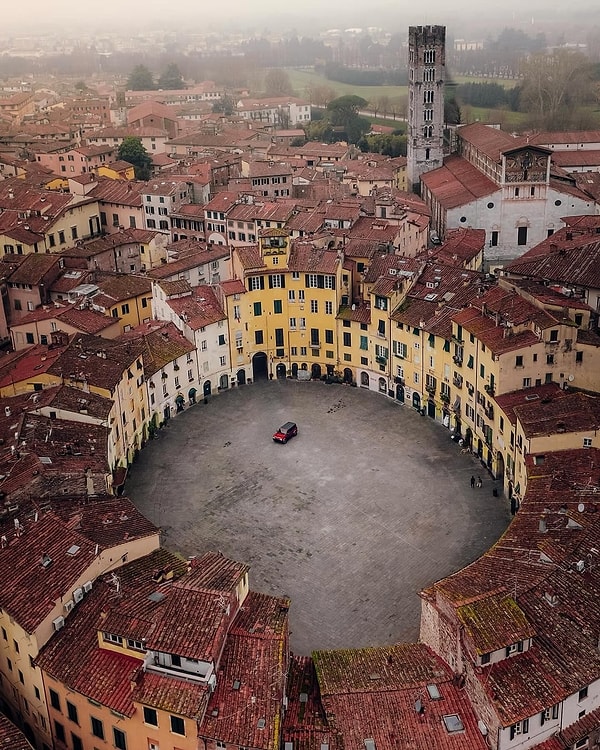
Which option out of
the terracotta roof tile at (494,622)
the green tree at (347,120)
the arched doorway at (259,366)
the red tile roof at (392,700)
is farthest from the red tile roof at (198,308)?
the green tree at (347,120)

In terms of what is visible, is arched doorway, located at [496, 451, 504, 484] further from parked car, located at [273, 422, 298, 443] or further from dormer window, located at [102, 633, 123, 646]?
dormer window, located at [102, 633, 123, 646]

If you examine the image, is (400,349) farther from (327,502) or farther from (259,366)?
(327,502)

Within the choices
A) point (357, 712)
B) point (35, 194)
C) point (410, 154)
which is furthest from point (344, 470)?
point (410, 154)

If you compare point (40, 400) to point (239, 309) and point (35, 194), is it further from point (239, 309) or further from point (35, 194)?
point (35, 194)

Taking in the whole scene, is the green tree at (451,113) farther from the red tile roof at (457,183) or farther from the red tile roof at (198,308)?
the red tile roof at (198,308)

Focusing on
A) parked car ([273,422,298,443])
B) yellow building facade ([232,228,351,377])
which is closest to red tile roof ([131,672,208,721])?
parked car ([273,422,298,443])

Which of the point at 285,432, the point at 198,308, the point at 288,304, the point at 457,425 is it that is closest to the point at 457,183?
the point at 288,304

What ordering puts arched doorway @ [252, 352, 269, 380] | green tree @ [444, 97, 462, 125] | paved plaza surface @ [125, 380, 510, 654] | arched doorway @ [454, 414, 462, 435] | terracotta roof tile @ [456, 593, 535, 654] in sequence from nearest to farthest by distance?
terracotta roof tile @ [456, 593, 535, 654]
paved plaza surface @ [125, 380, 510, 654]
arched doorway @ [454, 414, 462, 435]
arched doorway @ [252, 352, 269, 380]
green tree @ [444, 97, 462, 125]

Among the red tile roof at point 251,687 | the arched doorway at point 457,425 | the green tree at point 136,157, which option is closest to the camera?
the red tile roof at point 251,687
